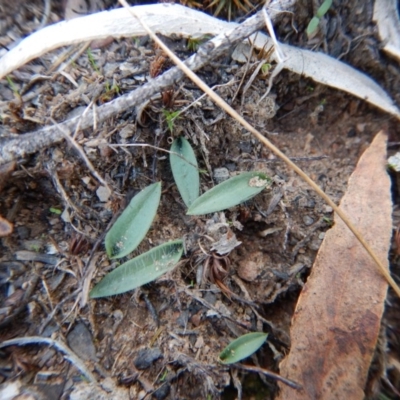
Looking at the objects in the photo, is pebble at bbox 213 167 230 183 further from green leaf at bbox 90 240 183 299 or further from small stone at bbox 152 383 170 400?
small stone at bbox 152 383 170 400

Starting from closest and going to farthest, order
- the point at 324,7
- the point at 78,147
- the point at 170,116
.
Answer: the point at 78,147 < the point at 170,116 < the point at 324,7

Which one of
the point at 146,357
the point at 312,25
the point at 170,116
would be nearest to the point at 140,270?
the point at 146,357

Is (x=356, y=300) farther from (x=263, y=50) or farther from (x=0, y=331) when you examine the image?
(x=0, y=331)

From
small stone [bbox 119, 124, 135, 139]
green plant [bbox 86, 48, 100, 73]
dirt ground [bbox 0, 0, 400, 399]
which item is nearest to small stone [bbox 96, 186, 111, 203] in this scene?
dirt ground [bbox 0, 0, 400, 399]

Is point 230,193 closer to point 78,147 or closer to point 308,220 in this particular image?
point 308,220

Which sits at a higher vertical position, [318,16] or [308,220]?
[318,16]
